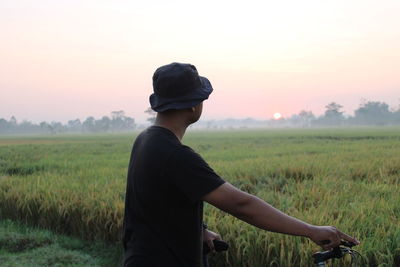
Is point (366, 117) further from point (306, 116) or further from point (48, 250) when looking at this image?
point (48, 250)

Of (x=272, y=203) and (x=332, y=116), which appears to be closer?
(x=272, y=203)

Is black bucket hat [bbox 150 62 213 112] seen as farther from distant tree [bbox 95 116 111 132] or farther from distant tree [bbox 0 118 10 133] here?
distant tree [bbox 0 118 10 133]

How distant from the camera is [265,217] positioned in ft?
5.05

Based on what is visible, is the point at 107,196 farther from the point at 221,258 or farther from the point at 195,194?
the point at 195,194

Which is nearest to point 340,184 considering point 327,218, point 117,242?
point 327,218

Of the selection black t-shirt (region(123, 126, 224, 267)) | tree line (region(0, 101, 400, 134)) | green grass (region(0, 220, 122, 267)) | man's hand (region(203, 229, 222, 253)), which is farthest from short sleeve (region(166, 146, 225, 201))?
tree line (region(0, 101, 400, 134))

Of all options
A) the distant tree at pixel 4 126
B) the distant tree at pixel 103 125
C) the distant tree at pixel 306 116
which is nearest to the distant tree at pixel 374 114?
the distant tree at pixel 306 116

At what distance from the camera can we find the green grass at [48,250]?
14.2ft

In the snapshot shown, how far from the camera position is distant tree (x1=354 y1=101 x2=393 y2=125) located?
131 m

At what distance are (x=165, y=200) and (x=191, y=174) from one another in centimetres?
19

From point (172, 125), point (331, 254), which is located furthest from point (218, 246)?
point (172, 125)

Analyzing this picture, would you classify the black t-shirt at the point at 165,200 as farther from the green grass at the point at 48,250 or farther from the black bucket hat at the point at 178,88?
the green grass at the point at 48,250

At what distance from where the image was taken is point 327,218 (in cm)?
418

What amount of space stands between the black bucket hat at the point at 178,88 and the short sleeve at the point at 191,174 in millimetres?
217
